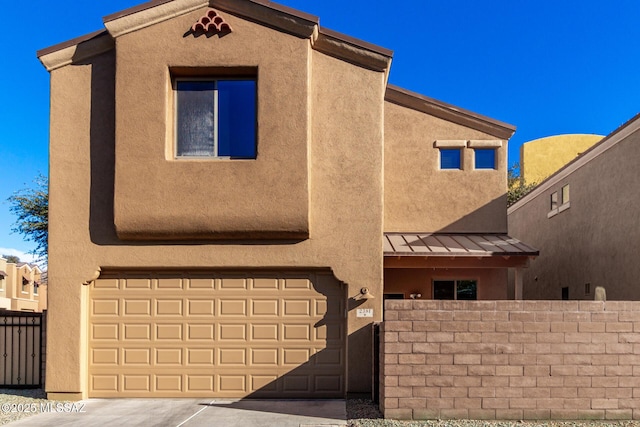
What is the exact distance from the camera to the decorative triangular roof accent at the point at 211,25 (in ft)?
33.5

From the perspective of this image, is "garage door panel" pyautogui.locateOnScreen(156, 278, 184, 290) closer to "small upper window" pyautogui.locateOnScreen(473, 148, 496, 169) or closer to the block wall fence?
the block wall fence

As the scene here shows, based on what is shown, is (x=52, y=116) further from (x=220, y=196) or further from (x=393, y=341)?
(x=393, y=341)

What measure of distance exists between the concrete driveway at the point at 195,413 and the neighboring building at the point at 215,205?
0.41 meters

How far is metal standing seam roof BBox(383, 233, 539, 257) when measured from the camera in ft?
41.8

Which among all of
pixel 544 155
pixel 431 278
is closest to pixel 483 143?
pixel 431 278

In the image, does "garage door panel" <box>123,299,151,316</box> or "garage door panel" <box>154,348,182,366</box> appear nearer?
"garage door panel" <box>154,348,182,366</box>

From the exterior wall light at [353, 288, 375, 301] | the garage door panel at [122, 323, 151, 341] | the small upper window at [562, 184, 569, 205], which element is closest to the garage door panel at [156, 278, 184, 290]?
the garage door panel at [122, 323, 151, 341]

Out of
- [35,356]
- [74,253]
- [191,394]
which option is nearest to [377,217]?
[191,394]

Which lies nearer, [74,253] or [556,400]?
[556,400]

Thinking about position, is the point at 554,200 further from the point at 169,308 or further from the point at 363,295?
the point at 169,308

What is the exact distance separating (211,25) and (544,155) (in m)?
24.2

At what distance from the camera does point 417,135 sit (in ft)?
48.0

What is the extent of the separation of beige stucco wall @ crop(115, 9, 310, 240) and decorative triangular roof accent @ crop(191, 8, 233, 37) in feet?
0.40

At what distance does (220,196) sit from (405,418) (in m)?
5.12
